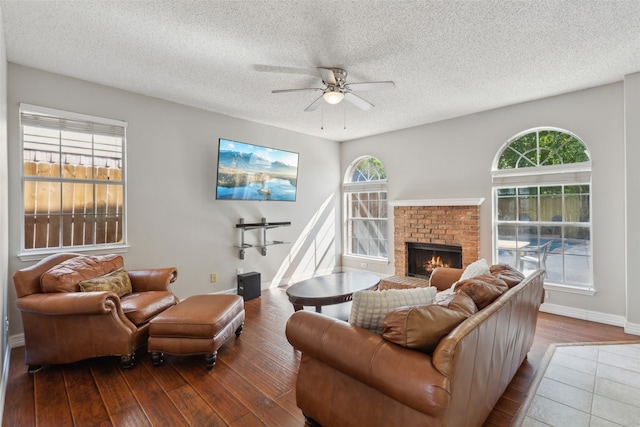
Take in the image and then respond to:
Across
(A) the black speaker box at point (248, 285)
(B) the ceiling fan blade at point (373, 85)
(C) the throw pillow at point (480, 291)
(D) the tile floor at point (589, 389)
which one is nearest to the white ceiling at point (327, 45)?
(B) the ceiling fan blade at point (373, 85)

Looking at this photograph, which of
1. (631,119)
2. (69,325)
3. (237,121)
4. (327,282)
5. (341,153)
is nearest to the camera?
(69,325)

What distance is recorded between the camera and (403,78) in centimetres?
327

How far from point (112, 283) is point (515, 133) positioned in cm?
512

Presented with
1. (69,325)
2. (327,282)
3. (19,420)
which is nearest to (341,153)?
(327,282)

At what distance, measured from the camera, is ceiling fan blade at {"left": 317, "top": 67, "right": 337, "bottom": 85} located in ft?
9.09

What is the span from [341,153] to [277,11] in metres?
4.19

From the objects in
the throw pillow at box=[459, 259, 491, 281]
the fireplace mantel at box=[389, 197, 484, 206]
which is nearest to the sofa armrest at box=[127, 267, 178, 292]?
the throw pillow at box=[459, 259, 491, 281]

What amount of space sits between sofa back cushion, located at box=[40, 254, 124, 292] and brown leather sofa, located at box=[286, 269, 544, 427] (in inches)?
82.7

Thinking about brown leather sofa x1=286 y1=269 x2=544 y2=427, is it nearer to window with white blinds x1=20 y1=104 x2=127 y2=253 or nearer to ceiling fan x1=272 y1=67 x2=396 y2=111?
ceiling fan x1=272 y1=67 x2=396 y2=111

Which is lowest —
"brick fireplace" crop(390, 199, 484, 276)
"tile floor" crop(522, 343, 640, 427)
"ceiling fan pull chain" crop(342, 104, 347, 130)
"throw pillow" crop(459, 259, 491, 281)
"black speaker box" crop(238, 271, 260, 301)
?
"tile floor" crop(522, 343, 640, 427)

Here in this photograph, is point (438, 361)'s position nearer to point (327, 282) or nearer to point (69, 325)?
point (327, 282)

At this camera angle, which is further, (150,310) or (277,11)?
(150,310)

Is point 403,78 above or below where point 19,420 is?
above

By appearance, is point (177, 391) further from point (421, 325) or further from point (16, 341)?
point (16, 341)
